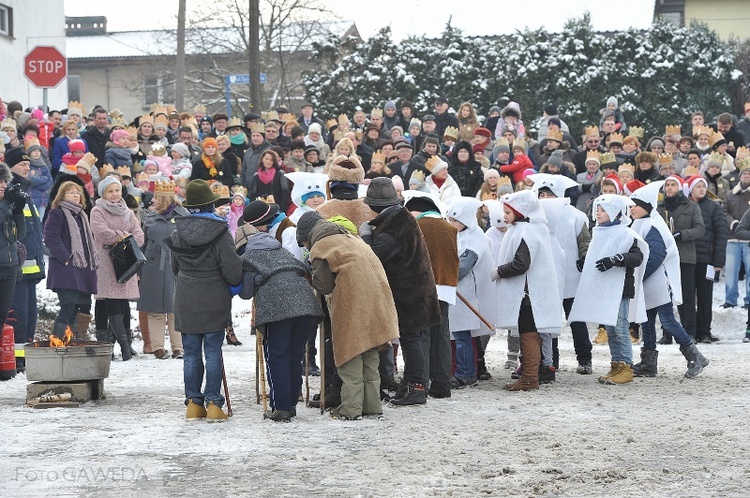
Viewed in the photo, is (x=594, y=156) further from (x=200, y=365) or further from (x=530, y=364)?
(x=200, y=365)

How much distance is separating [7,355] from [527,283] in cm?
524

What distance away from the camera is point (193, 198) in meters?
10.3

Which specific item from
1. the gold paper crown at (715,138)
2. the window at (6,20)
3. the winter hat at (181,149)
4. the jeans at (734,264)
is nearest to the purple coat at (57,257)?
the winter hat at (181,149)

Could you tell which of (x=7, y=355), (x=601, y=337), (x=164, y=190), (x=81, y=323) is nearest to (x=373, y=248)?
(x=7, y=355)

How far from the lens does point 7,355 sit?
12.6 m

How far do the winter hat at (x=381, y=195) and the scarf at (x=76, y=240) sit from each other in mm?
4079

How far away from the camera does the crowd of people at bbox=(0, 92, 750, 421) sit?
10258 mm

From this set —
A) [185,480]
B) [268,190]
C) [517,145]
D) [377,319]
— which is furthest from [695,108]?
[185,480]

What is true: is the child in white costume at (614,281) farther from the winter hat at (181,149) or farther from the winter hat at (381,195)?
the winter hat at (181,149)

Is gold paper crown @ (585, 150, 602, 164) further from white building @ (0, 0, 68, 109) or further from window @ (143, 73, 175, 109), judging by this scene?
window @ (143, 73, 175, 109)

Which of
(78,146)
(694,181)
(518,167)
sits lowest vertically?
(694,181)

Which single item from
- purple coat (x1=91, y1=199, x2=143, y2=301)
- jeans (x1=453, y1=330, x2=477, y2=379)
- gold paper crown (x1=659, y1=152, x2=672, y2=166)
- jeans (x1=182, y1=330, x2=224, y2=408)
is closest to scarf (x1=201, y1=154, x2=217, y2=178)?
purple coat (x1=91, y1=199, x2=143, y2=301)

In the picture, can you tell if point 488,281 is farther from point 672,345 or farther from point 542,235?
point 672,345

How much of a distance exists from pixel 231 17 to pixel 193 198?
41650 millimetres
